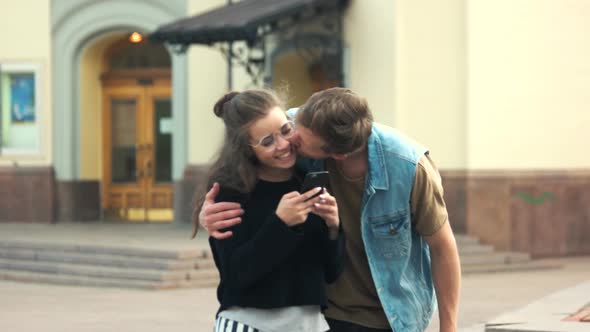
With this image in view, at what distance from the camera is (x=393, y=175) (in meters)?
4.22

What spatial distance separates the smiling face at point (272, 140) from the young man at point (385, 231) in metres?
0.05

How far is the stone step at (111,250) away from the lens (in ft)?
51.1

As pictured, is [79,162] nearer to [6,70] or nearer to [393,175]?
[6,70]

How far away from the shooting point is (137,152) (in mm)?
23125

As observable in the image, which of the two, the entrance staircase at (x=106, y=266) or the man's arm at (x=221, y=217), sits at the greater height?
the man's arm at (x=221, y=217)

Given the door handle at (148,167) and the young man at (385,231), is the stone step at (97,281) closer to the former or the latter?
the door handle at (148,167)

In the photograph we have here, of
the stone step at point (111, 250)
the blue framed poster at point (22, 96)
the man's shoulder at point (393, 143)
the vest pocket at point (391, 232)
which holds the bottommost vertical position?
the stone step at point (111, 250)

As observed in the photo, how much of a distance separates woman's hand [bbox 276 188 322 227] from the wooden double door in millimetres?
18613

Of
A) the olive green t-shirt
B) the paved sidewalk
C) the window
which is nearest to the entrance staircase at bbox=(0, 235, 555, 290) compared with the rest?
the paved sidewalk

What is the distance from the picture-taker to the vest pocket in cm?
423

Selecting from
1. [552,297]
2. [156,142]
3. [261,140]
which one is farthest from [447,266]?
[156,142]

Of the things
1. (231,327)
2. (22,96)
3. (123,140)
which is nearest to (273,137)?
(231,327)

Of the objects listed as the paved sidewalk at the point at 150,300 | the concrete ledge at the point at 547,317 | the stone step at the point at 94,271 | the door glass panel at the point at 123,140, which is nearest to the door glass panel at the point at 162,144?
the door glass panel at the point at 123,140

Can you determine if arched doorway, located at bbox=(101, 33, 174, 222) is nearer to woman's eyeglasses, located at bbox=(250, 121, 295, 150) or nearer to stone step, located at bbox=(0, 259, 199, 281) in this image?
stone step, located at bbox=(0, 259, 199, 281)
